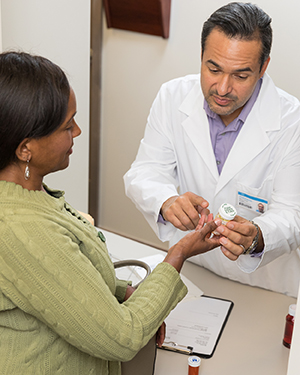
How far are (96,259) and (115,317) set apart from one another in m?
0.17

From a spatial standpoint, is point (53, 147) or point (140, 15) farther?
point (140, 15)

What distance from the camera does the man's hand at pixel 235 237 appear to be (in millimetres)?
1472

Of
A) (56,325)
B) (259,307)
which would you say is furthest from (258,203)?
(56,325)

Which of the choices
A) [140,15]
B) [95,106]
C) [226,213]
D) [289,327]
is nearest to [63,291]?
[226,213]

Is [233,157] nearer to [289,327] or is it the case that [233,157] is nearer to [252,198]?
[252,198]

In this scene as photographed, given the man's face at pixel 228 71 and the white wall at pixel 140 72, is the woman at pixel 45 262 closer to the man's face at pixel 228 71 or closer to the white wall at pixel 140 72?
the man's face at pixel 228 71

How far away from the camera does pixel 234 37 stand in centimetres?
163

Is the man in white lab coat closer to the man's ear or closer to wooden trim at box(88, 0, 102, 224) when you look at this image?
the man's ear

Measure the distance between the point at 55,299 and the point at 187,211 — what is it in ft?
2.42

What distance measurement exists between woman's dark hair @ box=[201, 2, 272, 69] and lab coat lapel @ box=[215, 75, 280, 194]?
20 centimetres

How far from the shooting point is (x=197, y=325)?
1548 millimetres

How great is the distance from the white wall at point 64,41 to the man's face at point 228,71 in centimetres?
95

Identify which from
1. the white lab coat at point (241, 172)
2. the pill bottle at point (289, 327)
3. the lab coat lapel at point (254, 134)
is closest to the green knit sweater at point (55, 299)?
the pill bottle at point (289, 327)

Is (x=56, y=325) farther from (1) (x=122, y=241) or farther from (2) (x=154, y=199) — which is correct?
(1) (x=122, y=241)
